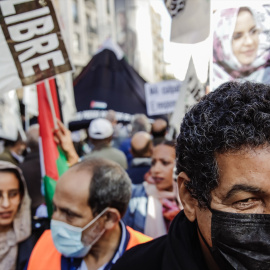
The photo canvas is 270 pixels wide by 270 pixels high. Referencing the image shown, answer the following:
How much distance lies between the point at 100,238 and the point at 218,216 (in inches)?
43.8

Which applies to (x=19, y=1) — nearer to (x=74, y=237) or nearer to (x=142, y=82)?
(x=74, y=237)

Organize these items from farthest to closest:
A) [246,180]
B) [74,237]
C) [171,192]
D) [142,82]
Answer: [142,82] → [171,192] → [74,237] → [246,180]

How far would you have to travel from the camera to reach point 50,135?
9.42 ft

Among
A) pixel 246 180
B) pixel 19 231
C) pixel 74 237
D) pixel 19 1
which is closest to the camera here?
pixel 246 180

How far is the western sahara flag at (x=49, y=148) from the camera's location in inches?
110

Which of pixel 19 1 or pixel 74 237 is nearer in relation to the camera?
pixel 74 237

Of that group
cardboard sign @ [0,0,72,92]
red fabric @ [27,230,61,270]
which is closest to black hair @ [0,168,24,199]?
red fabric @ [27,230,61,270]

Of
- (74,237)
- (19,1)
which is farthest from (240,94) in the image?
(19,1)

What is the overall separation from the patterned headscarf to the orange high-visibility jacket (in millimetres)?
1273

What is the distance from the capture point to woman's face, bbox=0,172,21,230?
2500mm

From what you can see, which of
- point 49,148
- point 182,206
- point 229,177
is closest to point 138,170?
point 49,148

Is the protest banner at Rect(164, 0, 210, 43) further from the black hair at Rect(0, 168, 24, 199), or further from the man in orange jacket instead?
the black hair at Rect(0, 168, 24, 199)

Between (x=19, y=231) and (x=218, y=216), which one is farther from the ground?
(x=218, y=216)

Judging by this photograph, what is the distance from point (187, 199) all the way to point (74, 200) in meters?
0.87
